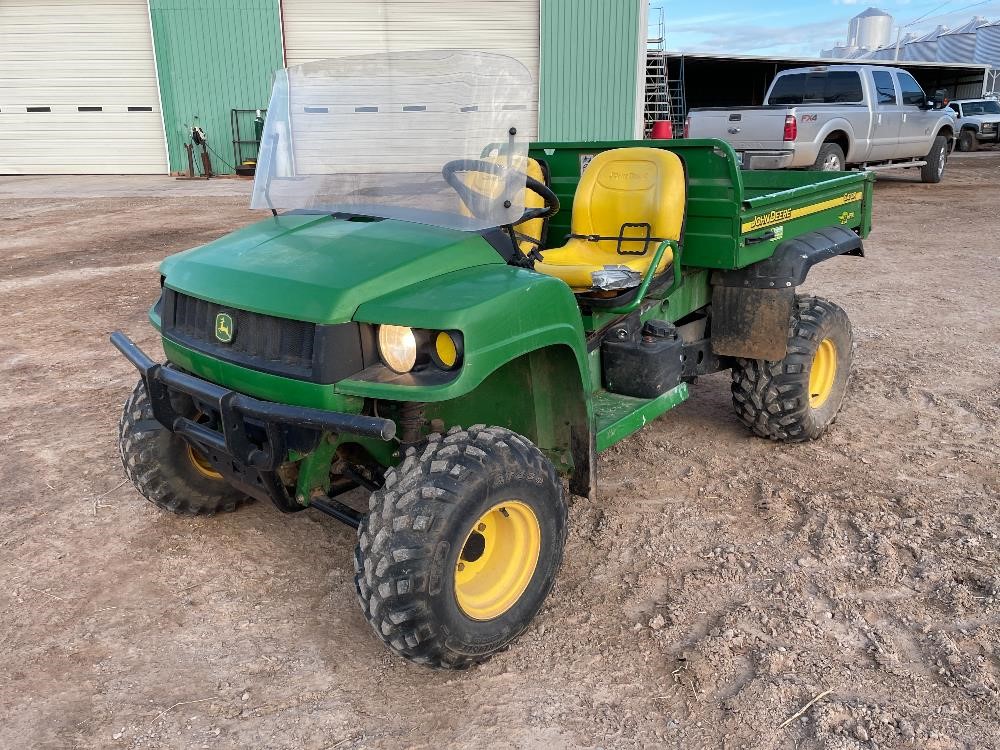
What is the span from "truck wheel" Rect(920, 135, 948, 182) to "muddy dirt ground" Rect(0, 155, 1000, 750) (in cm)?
1158

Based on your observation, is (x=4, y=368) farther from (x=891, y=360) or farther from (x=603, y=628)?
(x=891, y=360)

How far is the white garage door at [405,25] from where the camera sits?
58.9ft

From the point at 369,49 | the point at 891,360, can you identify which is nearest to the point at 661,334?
the point at 891,360

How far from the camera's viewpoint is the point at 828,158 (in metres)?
12.4

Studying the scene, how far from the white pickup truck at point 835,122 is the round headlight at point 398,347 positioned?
10176 millimetres

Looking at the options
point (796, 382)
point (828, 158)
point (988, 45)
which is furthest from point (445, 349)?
point (988, 45)

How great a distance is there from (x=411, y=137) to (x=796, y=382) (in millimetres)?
2316

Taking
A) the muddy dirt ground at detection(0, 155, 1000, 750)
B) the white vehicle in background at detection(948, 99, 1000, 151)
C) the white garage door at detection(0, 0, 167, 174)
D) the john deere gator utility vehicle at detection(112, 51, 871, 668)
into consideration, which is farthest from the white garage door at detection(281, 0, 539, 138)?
the john deere gator utility vehicle at detection(112, 51, 871, 668)

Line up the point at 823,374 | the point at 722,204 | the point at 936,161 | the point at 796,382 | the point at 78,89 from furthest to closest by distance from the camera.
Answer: the point at 78,89
the point at 936,161
the point at 823,374
the point at 796,382
the point at 722,204

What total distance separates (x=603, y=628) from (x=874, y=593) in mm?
1013

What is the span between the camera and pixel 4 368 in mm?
5871

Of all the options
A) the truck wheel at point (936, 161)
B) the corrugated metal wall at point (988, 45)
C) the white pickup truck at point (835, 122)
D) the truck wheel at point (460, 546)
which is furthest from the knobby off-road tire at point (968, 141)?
the truck wheel at point (460, 546)

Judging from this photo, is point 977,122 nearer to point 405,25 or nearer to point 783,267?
point 405,25

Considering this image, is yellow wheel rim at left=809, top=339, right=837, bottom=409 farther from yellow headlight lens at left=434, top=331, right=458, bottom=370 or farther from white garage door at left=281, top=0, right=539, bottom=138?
white garage door at left=281, top=0, right=539, bottom=138
